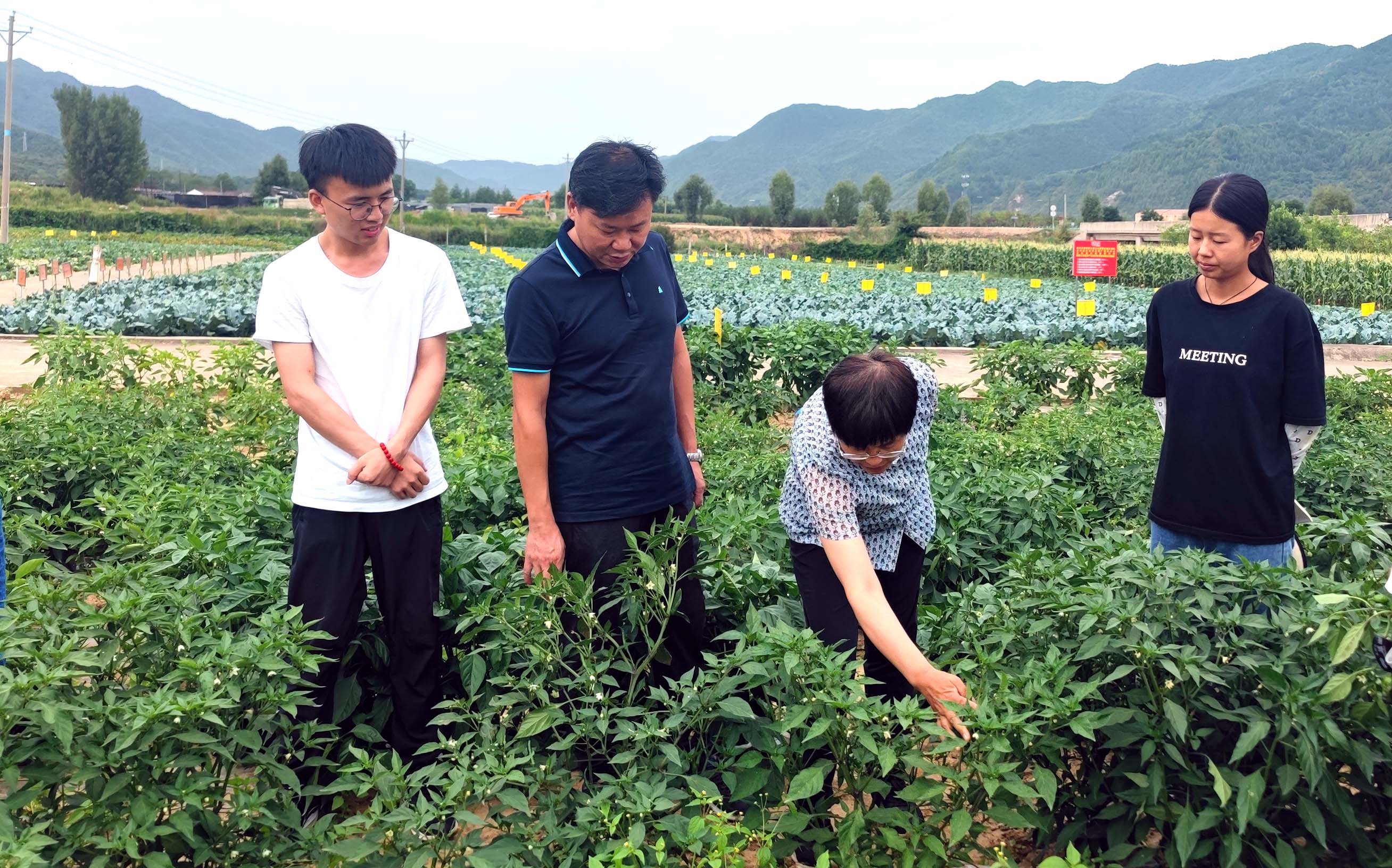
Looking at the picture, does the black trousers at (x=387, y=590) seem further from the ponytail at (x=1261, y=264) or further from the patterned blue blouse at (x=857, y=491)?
the ponytail at (x=1261, y=264)

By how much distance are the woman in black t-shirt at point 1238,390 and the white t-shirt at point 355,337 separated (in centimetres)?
193

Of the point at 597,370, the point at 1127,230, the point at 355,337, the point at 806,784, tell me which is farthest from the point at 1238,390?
the point at 1127,230

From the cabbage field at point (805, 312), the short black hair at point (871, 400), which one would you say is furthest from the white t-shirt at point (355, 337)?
the cabbage field at point (805, 312)

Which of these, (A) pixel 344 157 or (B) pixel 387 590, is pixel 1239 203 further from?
(B) pixel 387 590

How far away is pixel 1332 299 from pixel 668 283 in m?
25.3

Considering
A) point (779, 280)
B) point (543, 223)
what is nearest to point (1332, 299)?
point (779, 280)

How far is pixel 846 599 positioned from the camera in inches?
98.0

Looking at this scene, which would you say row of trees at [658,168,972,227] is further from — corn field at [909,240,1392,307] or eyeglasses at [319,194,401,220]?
eyeglasses at [319,194,401,220]

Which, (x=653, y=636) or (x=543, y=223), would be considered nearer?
(x=653, y=636)

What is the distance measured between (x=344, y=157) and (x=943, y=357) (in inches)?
404

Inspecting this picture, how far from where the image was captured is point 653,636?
110 inches

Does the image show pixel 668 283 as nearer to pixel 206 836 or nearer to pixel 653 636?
pixel 653 636

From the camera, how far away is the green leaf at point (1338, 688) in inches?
73.2

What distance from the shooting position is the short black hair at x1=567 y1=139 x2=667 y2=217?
250 centimetres
